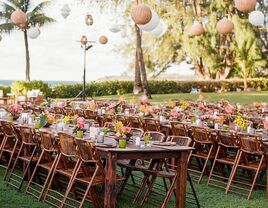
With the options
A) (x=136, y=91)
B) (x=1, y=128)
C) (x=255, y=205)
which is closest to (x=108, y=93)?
(x=136, y=91)

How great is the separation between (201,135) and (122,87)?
22.3 m

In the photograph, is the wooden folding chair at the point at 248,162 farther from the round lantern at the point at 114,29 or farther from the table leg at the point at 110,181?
the round lantern at the point at 114,29

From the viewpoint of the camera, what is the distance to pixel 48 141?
6996mm

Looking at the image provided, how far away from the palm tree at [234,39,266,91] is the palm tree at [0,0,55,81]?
1158 cm

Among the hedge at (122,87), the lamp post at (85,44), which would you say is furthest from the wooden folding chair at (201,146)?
the hedge at (122,87)

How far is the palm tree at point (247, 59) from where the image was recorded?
33.0 m

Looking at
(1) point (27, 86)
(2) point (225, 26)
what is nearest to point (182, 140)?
(2) point (225, 26)

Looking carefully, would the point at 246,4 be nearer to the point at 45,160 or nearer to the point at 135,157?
the point at 45,160

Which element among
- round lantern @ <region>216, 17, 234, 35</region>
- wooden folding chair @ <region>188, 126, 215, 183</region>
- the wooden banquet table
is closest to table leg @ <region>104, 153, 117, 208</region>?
the wooden banquet table

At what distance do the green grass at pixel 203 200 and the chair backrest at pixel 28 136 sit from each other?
664mm

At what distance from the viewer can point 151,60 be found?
3947cm

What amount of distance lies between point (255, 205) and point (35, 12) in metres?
28.5

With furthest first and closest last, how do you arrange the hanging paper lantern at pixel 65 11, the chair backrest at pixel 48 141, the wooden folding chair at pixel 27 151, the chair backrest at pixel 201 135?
the hanging paper lantern at pixel 65 11, the chair backrest at pixel 201 135, the wooden folding chair at pixel 27 151, the chair backrest at pixel 48 141

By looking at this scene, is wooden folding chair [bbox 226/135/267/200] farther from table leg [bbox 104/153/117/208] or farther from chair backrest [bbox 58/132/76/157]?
chair backrest [bbox 58/132/76/157]
